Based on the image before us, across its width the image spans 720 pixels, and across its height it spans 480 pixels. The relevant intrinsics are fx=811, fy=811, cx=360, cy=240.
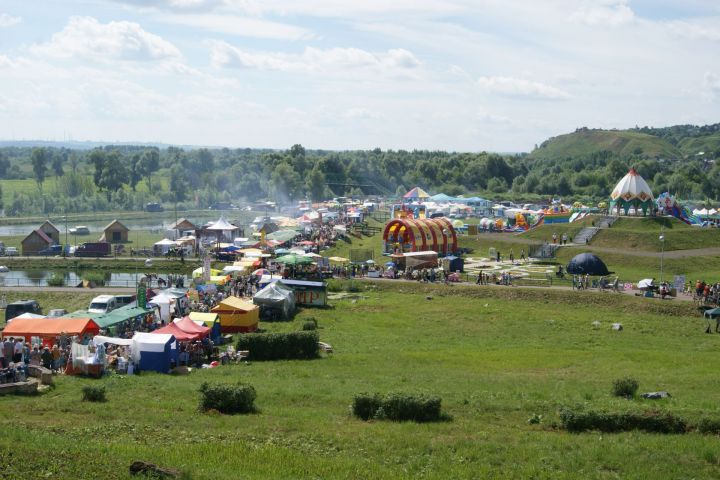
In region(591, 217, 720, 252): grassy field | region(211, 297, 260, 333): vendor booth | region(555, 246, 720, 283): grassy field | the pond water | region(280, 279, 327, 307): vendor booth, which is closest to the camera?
region(211, 297, 260, 333): vendor booth

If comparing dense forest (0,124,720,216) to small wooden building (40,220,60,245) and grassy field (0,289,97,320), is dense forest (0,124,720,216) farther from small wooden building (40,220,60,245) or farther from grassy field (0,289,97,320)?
grassy field (0,289,97,320)

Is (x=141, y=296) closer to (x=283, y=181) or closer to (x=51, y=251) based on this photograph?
(x=51, y=251)

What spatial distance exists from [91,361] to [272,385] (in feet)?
20.6

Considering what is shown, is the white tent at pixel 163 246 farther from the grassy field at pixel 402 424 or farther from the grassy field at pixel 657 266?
the grassy field at pixel 402 424

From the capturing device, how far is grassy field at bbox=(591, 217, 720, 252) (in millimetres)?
64938

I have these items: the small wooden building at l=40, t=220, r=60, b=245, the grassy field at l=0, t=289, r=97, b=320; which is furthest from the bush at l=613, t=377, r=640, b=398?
the small wooden building at l=40, t=220, r=60, b=245

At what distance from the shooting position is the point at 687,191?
460 feet

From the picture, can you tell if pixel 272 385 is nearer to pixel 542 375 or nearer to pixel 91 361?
pixel 91 361

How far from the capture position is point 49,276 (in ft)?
207

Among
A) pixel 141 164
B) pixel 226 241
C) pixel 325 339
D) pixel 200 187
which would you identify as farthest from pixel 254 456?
pixel 141 164

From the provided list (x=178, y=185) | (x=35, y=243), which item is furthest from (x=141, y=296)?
(x=178, y=185)

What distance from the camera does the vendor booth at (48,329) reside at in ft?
99.0

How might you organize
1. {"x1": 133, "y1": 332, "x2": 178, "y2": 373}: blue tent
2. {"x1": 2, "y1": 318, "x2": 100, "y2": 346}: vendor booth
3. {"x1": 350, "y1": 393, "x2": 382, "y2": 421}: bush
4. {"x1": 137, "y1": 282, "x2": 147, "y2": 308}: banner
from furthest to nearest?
{"x1": 137, "y1": 282, "x2": 147, "y2": 308}: banner → {"x1": 2, "y1": 318, "x2": 100, "y2": 346}: vendor booth → {"x1": 133, "y1": 332, "x2": 178, "y2": 373}: blue tent → {"x1": 350, "y1": 393, "x2": 382, "y2": 421}: bush

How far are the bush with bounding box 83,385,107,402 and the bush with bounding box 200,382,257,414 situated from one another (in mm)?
2892
